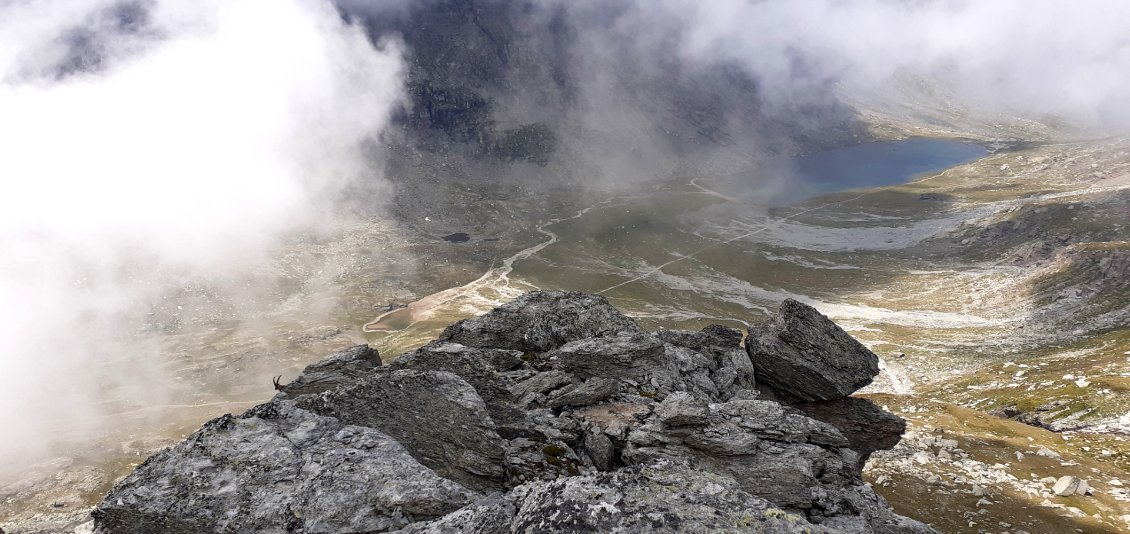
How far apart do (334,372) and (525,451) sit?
12.5m

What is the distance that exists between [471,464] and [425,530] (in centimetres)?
500

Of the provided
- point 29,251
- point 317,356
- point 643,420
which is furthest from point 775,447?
point 29,251

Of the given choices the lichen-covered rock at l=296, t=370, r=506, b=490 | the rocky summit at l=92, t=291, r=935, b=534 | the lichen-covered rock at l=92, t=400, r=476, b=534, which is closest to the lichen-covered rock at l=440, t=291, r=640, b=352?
the rocky summit at l=92, t=291, r=935, b=534

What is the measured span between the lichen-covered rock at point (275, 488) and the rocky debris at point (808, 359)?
23865mm

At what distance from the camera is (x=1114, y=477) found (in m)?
35.3

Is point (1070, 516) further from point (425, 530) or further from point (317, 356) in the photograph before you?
point (317, 356)

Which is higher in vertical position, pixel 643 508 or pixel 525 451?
pixel 643 508

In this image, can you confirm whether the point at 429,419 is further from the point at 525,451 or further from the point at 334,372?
the point at 334,372

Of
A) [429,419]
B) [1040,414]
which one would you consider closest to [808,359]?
[429,419]

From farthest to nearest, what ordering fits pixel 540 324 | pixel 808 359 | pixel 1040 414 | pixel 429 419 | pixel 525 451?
1. pixel 1040 414
2. pixel 808 359
3. pixel 540 324
4. pixel 525 451
5. pixel 429 419

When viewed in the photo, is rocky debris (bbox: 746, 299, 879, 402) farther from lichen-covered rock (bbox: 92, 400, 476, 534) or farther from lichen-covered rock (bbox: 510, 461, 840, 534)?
lichen-covered rock (bbox: 92, 400, 476, 534)

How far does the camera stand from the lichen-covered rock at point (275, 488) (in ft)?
45.6

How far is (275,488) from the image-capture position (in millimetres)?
14609

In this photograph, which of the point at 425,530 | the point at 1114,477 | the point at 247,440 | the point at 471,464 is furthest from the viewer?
the point at 1114,477
